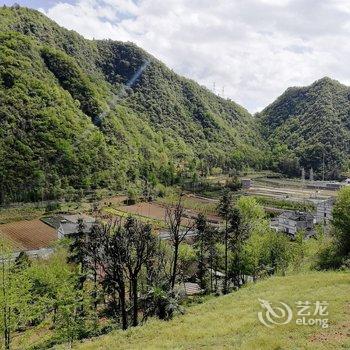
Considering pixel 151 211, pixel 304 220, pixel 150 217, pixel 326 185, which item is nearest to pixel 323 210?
pixel 304 220

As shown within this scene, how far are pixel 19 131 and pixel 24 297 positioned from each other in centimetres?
10322

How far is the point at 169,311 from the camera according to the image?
88.7ft

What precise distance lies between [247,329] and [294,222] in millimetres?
74796

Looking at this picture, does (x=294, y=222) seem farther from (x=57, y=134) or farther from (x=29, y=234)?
(x=57, y=134)

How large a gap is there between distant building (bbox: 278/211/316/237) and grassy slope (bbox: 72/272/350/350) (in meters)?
61.2

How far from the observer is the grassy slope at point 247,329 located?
17.1 metres

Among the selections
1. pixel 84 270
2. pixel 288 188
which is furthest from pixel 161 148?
pixel 84 270

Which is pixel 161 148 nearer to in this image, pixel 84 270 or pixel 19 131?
pixel 19 131

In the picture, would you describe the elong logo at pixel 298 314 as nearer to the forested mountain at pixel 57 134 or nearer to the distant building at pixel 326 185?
the forested mountain at pixel 57 134

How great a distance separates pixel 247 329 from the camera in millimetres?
19688

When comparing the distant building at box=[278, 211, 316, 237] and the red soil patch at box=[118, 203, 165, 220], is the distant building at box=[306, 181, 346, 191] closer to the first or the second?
the distant building at box=[278, 211, 316, 237]

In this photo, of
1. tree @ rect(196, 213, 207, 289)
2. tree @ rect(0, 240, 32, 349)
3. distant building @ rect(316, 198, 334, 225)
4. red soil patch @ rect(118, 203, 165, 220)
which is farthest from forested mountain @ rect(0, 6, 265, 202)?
tree @ rect(0, 240, 32, 349)

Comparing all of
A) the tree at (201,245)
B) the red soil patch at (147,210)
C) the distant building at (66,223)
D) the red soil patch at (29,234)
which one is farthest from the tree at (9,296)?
the red soil patch at (147,210)

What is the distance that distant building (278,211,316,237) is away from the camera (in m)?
89.6
